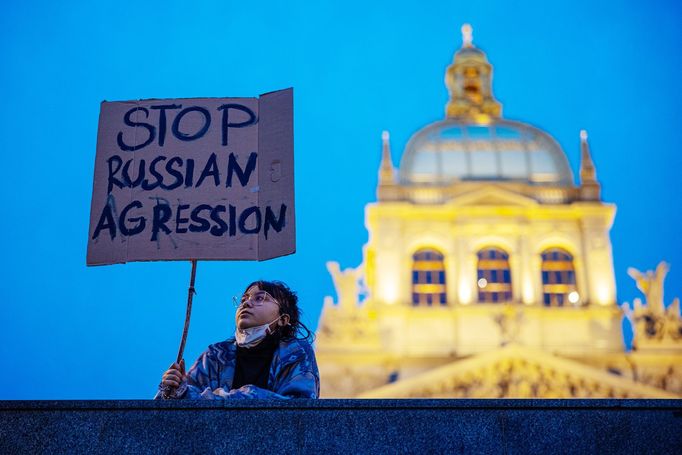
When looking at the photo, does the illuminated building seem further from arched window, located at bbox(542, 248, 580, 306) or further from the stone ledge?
the stone ledge

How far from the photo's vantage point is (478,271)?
37.6m

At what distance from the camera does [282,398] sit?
5.54 meters

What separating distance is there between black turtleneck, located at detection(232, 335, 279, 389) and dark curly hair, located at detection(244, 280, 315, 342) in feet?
0.45

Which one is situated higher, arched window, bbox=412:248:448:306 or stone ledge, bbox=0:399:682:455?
arched window, bbox=412:248:448:306

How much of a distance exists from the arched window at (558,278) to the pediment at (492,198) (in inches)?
88.2

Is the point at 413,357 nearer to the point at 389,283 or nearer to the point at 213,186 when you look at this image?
the point at 389,283

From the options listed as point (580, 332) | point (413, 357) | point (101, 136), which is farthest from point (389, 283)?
point (101, 136)

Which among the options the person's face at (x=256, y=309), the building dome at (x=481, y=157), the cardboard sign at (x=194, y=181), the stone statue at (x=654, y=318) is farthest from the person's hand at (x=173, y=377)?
the building dome at (x=481, y=157)

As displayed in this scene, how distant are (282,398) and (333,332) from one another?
2755cm

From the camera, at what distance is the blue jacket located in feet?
19.0

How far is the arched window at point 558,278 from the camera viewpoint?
3750 centimetres

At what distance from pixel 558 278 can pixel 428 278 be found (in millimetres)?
5140

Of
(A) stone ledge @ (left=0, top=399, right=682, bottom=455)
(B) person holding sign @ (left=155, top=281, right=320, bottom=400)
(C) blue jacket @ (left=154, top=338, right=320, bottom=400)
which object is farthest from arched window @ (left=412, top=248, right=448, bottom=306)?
(A) stone ledge @ (left=0, top=399, right=682, bottom=455)

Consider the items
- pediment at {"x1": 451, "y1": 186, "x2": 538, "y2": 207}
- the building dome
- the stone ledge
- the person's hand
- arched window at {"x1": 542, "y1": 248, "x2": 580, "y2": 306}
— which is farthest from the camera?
the building dome
